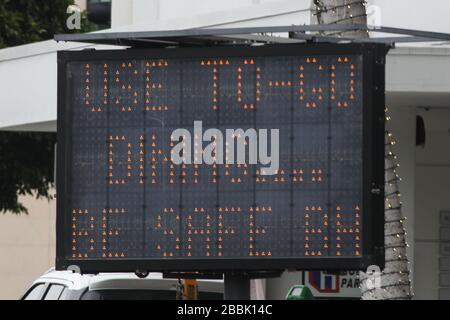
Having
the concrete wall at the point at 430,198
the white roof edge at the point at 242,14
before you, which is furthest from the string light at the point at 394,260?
the concrete wall at the point at 430,198

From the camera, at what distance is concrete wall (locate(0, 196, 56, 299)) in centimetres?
3919

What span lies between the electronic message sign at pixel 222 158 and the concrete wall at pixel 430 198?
32.4 ft

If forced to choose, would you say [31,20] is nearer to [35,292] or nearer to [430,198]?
[430,198]

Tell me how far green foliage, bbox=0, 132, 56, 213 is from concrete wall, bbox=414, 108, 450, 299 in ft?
27.3

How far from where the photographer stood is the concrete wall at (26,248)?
3919 centimetres

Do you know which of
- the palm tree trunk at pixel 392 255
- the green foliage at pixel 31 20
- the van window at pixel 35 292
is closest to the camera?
the palm tree trunk at pixel 392 255

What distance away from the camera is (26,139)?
2488cm

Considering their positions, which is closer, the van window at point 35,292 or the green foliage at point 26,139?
the van window at point 35,292

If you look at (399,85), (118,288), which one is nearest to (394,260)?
(118,288)

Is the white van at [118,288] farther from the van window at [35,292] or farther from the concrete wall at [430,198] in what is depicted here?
the concrete wall at [430,198]

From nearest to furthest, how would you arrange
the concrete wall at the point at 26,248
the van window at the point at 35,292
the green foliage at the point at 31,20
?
the van window at the point at 35,292
the green foliage at the point at 31,20
the concrete wall at the point at 26,248

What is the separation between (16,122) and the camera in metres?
19.3

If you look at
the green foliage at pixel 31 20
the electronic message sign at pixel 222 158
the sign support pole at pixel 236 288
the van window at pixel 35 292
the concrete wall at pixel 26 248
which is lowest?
the concrete wall at pixel 26 248

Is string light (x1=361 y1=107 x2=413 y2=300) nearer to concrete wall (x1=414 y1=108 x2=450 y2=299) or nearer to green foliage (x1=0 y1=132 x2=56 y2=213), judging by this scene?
concrete wall (x1=414 y1=108 x2=450 y2=299)
